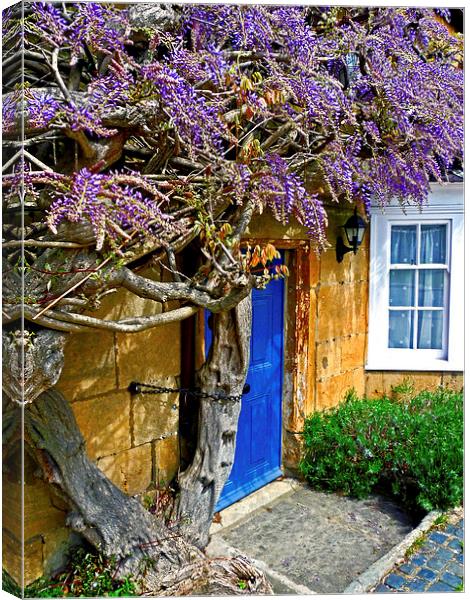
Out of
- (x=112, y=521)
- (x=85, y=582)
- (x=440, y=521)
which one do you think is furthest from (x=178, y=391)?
(x=440, y=521)

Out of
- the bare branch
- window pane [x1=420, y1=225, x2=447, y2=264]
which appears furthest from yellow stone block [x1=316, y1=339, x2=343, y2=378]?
the bare branch

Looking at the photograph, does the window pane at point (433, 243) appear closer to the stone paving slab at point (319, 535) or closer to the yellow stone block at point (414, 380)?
the yellow stone block at point (414, 380)

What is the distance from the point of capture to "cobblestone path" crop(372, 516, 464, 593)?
8.02 feet

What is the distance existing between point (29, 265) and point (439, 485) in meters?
2.48

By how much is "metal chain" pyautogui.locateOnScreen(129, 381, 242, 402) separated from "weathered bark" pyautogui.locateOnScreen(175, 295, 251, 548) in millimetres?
17

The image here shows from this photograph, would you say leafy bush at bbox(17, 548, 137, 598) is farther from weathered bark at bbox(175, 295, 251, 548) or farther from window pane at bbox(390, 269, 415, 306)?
window pane at bbox(390, 269, 415, 306)

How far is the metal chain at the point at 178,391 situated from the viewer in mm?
2793

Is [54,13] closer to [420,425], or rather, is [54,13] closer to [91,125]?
[91,125]

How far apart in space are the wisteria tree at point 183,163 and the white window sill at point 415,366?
2.79ft

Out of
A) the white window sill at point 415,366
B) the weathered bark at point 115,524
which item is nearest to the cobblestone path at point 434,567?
the weathered bark at point 115,524

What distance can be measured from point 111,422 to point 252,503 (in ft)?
3.87

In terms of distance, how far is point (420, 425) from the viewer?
330cm

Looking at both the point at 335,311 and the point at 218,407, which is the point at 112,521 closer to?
the point at 218,407

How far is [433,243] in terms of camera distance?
2.89 metres
